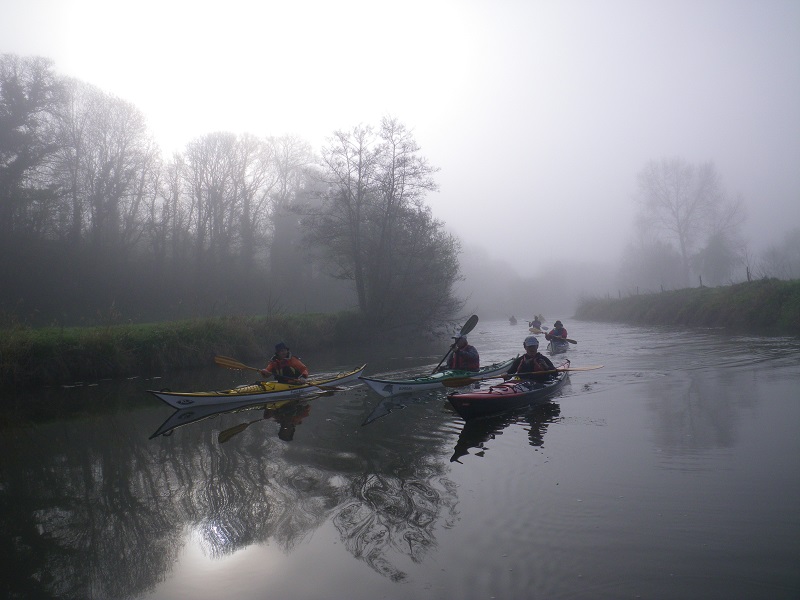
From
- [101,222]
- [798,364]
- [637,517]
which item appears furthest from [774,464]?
[101,222]

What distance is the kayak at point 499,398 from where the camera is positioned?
846 cm

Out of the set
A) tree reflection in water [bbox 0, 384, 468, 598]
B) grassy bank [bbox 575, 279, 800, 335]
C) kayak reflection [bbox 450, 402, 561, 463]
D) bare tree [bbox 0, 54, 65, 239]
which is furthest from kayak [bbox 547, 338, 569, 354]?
bare tree [bbox 0, 54, 65, 239]

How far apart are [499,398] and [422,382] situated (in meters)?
2.42

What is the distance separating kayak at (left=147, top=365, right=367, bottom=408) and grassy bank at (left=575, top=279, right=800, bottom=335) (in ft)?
54.7

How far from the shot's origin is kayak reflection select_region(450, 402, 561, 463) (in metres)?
7.30

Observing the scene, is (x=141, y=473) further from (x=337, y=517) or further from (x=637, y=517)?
(x=637, y=517)

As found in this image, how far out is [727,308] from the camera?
81.0 ft

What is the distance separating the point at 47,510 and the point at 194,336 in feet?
40.0

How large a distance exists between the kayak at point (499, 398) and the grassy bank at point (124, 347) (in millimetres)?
10609

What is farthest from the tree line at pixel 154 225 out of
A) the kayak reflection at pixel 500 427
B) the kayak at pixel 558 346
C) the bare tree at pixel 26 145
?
the kayak reflection at pixel 500 427

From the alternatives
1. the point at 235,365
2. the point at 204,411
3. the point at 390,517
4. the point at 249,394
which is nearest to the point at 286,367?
the point at 235,365

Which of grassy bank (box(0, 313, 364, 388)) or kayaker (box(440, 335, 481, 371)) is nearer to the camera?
kayaker (box(440, 335, 481, 371))

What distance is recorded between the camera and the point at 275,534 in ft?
15.6

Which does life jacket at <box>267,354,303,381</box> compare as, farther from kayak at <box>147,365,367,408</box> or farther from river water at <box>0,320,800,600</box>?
river water at <box>0,320,800,600</box>
